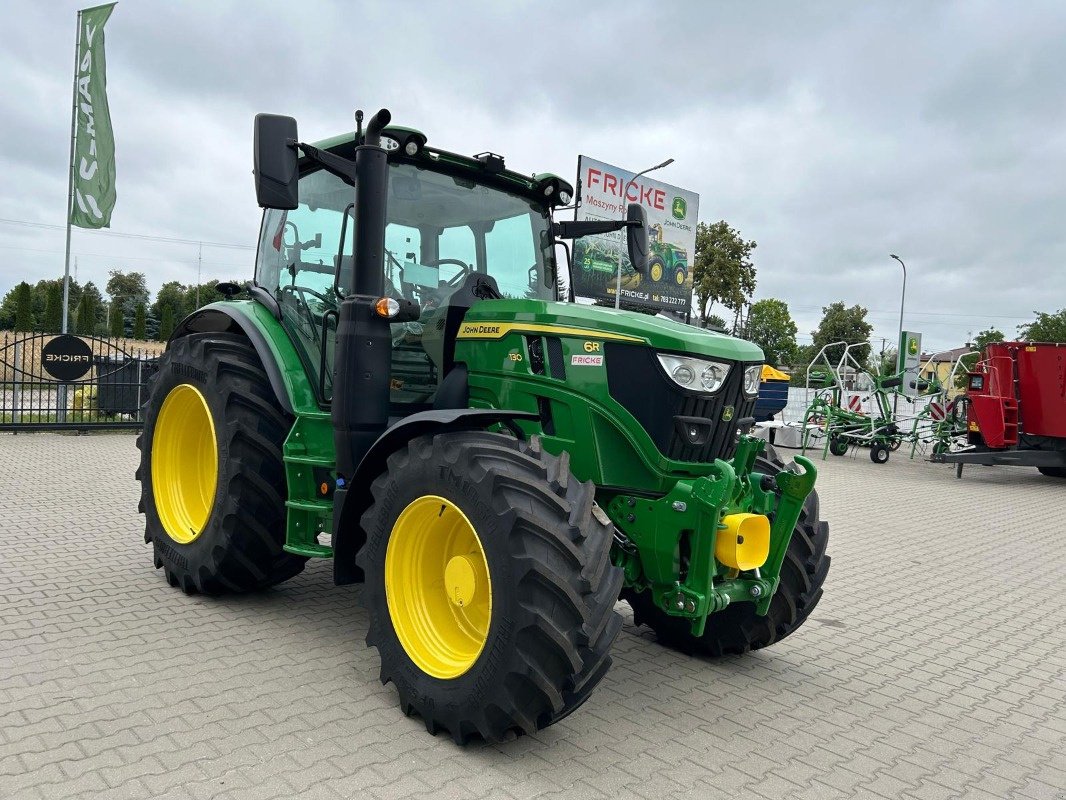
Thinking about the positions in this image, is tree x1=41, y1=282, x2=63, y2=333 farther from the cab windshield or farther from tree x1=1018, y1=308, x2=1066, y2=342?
tree x1=1018, y1=308, x2=1066, y2=342

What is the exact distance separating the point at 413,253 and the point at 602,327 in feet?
4.39

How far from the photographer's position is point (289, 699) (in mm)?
3617

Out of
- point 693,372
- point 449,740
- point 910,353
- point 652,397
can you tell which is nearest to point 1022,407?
point 910,353

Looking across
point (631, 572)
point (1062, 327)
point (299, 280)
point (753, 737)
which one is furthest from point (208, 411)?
point (1062, 327)

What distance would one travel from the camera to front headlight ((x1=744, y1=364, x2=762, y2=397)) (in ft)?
13.1

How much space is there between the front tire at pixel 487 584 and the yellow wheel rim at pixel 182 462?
7.15 ft

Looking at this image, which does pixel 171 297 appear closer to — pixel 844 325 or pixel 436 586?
pixel 844 325

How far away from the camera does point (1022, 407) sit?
14.3 meters

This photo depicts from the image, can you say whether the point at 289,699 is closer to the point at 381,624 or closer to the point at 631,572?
the point at 381,624

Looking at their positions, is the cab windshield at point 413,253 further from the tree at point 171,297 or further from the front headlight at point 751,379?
the tree at point 171,297

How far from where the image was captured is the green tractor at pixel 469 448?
3.14 meters

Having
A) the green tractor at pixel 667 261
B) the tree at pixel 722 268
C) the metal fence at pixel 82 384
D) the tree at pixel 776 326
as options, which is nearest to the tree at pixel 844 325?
the tree at pixel 776 326

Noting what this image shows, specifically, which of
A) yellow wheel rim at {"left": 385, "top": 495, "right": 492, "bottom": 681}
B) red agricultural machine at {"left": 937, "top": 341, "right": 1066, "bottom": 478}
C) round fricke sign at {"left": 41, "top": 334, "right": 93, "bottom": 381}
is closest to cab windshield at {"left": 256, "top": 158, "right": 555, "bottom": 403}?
yellow wheel rim at {"left": 385, "top": 495, "right": 492, "bottom": 681}

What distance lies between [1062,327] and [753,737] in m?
69.9
